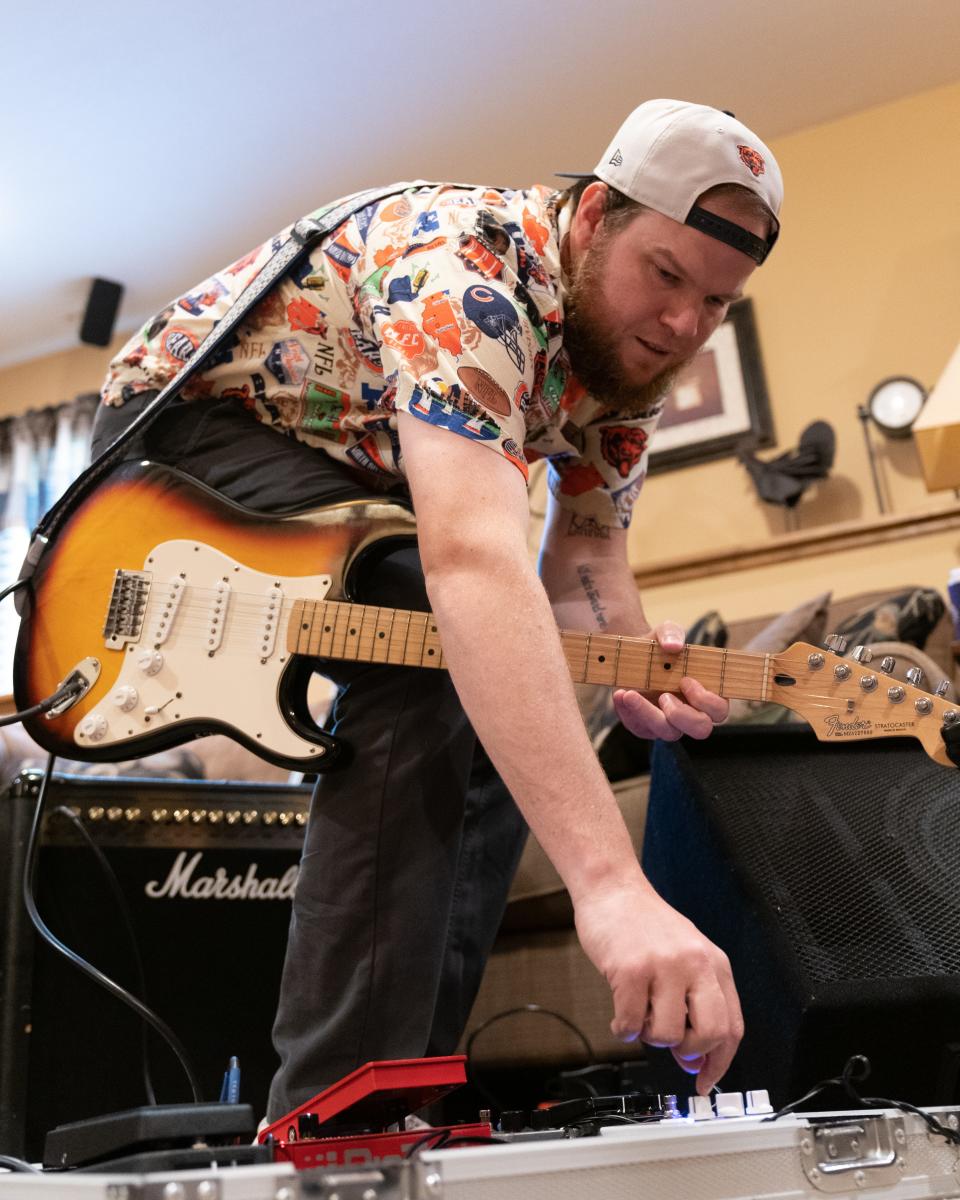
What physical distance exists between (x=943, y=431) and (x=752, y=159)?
1.41 meters

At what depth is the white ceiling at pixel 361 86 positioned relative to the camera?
10.1ft

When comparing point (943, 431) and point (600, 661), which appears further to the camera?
point (943, 431)

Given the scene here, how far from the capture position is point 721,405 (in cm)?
346

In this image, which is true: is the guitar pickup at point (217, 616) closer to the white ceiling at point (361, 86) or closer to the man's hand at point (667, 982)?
the man's hand at point (667, 982)

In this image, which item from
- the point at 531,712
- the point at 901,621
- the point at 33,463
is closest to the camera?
the point at 531,712

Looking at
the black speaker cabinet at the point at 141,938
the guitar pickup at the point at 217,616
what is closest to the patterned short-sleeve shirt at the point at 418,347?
the guitar pickup at the point at 217,616

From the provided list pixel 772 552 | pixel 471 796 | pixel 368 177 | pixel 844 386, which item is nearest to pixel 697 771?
pixel 471 796

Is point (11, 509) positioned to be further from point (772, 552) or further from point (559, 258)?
point (559, 258)

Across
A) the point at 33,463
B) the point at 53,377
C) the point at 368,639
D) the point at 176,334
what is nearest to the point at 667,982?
the point at 368,639

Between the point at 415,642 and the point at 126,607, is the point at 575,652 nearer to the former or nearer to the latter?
the point at 415,642

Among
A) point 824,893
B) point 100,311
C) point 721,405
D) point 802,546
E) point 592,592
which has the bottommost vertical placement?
point 824,893

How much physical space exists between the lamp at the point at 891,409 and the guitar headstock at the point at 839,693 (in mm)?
2054

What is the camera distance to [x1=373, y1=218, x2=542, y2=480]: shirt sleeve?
1050mm

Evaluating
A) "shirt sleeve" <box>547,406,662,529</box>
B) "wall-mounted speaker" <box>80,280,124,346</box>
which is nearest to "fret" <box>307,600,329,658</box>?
"shirt sleeve" <box>547,406,662,529</box>
